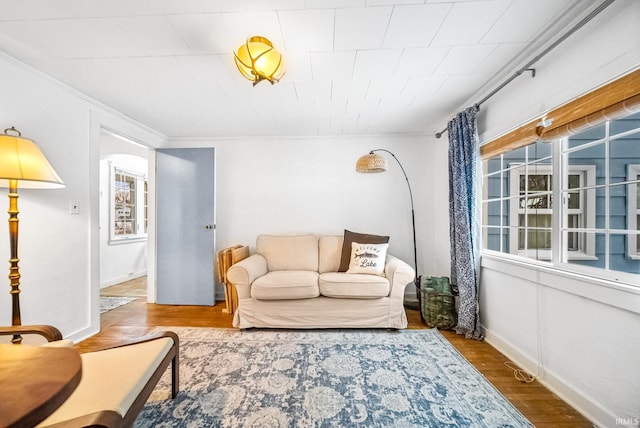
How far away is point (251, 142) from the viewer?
369 cm

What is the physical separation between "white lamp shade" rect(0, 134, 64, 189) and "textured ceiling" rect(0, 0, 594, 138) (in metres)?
0.71

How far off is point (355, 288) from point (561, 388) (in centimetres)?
156

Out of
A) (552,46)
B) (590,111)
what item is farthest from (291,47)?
(590,111)

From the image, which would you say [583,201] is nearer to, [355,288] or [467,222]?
[467,222]

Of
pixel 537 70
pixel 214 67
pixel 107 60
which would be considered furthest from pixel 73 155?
pixel 537 70

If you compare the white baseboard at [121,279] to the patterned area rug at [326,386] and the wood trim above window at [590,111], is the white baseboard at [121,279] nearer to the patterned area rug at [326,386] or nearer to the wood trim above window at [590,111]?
the patterned area rug at [326,386]

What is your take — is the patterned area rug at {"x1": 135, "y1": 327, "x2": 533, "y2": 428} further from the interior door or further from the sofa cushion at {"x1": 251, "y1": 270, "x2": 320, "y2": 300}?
the interior door

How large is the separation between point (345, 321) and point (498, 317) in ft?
4.49

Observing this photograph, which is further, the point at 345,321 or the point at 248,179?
the point at 248,179

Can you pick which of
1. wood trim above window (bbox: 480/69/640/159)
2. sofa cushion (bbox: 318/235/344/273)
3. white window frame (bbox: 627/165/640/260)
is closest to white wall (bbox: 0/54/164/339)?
sofa cushion (bbox: 318/235/344/273)

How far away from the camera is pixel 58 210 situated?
221cm

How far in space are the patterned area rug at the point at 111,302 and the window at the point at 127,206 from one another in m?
1.20

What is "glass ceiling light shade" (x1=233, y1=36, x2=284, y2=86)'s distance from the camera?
1512 millimetres

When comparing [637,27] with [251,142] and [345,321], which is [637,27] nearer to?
[345,321]
